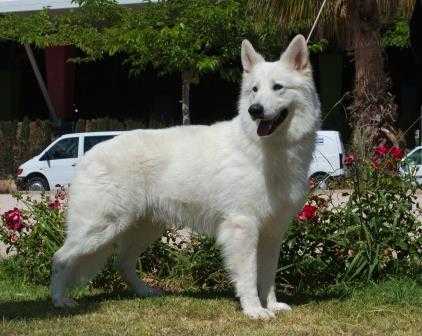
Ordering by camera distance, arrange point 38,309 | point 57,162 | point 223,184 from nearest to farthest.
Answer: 1. point 223,184
2. point 38,309
3. point 57,162

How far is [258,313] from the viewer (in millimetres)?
6309

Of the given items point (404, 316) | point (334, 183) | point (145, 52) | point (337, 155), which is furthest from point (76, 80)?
point (404, 316)

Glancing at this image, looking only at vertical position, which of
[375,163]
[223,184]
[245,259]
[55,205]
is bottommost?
[55,205]

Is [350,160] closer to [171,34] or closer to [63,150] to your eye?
[171,34]

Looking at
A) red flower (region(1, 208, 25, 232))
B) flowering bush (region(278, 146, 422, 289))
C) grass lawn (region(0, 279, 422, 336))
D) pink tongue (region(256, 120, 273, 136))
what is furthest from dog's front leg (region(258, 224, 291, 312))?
red flower (region(1, 208, 25, 232))

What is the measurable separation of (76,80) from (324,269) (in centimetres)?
2575

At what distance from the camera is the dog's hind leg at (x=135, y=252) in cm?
728

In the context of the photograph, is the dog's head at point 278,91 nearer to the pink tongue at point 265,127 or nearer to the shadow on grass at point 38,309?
the pink tongue at point 265,127

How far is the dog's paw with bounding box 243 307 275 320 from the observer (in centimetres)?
626

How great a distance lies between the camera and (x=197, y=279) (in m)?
7.88

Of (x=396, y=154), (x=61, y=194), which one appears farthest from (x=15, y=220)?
(x=396, y=154)

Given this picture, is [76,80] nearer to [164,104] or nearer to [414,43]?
[164,104]

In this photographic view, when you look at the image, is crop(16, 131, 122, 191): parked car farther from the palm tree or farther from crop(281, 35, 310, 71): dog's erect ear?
crop(281, 35, 310, 71): dog's erect ear

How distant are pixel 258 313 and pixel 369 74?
42.2 ft
